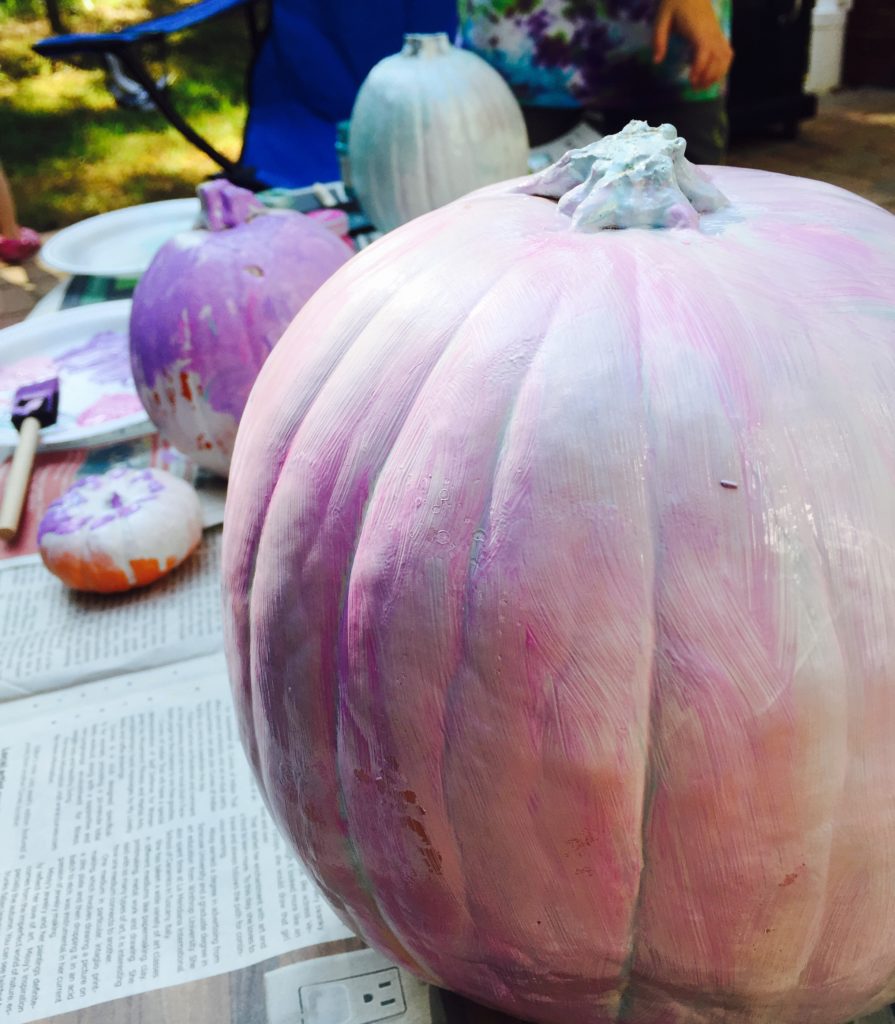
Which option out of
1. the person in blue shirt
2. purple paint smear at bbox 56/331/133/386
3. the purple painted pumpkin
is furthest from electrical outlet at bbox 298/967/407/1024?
the person in blue shirt

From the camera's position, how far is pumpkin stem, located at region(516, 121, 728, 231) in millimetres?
635

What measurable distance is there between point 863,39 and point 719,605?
153 inches

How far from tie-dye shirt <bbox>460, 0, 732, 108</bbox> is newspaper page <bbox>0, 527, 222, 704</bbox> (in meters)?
1.30

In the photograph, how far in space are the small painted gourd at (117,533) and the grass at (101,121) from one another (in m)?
2.01

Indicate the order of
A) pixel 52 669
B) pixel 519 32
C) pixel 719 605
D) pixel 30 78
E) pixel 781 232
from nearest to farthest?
pixel 719 605
pixel 781 232
pixel 52 669
pixel 519 32
pixel 30 78

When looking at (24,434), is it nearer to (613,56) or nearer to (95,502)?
(95,502)

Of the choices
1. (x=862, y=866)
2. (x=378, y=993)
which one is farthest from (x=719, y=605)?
(x=378, y=993)

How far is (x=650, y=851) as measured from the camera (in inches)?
21.7

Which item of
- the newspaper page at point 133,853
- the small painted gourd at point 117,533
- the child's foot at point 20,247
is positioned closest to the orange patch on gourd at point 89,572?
the small painted gourd at point 117,533

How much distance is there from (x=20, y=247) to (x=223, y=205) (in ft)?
4.73

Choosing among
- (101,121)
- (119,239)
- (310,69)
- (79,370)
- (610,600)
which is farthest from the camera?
(101,121)

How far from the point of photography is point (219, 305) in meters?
1.30

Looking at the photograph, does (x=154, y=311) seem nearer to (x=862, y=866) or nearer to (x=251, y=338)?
(x=251, y=338)

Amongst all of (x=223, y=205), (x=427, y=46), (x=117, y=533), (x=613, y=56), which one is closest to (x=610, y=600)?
(x=117, y=533)
